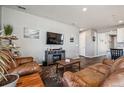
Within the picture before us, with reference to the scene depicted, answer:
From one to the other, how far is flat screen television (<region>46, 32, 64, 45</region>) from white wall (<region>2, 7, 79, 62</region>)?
21cm

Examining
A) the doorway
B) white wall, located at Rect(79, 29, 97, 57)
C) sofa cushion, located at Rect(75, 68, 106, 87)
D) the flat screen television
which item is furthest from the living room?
the doorway

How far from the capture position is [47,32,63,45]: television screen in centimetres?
525

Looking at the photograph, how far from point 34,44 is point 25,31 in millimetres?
720

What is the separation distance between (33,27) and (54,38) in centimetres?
127

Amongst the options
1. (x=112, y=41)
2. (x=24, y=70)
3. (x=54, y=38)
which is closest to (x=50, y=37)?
(x=54, y=38)

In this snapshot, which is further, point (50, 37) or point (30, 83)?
point (50, 37)

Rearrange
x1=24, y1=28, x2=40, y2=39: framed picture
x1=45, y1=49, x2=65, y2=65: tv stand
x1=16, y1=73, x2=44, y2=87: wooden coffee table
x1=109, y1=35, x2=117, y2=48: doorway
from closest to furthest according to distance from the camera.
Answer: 1. x1=16, y1=73, x2=44, y2=87: wooden coffee table
2. x1=24, y1=28, x2=40, y2=39: framed picture
3. x1=45, y1=49, x2=65, y2=65: tv stand
4. x1=109, y1=35, x2=117, y2=48: doorway

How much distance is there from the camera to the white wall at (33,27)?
405 centimetres

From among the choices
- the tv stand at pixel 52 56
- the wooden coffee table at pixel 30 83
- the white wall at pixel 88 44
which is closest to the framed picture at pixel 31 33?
the tv stand at pixel 52 56

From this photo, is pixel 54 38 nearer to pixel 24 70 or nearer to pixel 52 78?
pixel 52 78

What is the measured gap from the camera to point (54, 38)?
217 inches

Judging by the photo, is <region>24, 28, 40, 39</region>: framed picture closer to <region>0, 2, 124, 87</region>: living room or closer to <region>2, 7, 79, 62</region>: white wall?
<region>0, 2, 124, 87</region>: living room

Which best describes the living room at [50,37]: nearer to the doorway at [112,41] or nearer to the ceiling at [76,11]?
the ceiling at [76,11]
